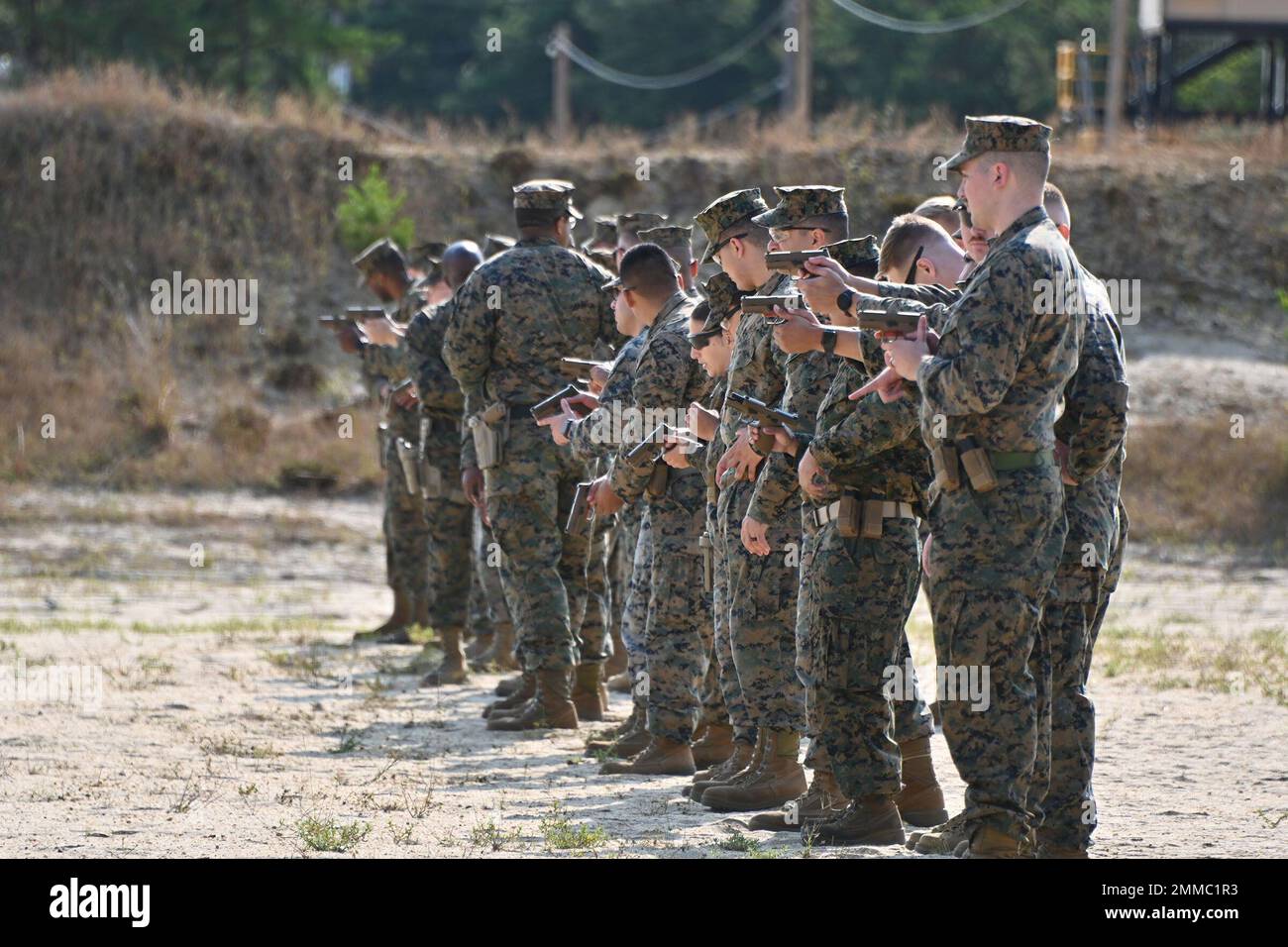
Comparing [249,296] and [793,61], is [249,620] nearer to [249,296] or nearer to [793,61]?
[249,296]

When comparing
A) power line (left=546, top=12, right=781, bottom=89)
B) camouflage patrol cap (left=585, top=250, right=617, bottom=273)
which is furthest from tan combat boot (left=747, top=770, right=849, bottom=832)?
power line (left=546, top=12, right=781, bottom=89)

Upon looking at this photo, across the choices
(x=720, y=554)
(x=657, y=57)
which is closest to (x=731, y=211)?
(x=720, y=554)

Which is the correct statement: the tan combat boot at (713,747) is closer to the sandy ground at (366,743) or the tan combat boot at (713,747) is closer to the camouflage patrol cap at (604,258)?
the sandy ground at (366,743)

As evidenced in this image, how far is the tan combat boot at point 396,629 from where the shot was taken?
13.3m

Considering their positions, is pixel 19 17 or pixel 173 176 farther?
pixel 19 17

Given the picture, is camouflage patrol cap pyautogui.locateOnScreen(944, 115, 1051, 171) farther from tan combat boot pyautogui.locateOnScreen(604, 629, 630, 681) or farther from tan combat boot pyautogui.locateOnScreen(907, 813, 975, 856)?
tan combat boot pyautogui.locateOnScreen(604, 629, 630, 681)

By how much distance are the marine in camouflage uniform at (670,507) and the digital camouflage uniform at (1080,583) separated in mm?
2252

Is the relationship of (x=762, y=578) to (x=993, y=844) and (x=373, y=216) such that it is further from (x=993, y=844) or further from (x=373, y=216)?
(x=373, y=216)

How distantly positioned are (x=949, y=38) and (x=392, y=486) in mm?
35099

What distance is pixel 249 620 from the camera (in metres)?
14.3

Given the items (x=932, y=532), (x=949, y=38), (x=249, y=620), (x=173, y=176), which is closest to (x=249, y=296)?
(x=173, y=176)

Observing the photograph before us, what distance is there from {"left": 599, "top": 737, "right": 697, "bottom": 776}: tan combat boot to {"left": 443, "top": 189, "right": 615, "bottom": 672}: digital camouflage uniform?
118 centimetres

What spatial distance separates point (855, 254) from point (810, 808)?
2.09 meters
